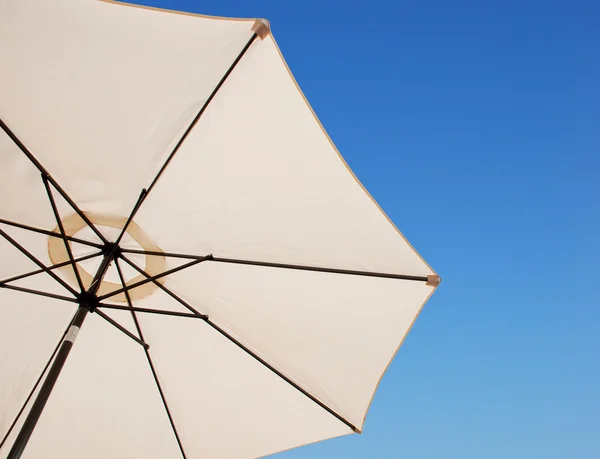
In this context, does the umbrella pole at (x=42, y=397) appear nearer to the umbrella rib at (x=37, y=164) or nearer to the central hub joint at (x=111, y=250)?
the central hub joint at (x=111, y=250)

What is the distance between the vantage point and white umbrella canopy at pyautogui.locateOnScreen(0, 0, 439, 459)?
2.20 m

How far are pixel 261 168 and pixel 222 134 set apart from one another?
12.0 inches

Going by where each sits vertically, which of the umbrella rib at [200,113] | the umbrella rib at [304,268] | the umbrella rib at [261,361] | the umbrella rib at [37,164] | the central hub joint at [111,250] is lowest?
the umbrella rib at [261,361]

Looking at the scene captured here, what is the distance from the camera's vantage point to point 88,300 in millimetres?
2730

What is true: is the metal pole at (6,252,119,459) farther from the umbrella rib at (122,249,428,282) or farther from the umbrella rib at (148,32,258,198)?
the umbrella rib at (148,32,258,198)

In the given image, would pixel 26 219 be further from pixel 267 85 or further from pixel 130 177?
pixel 267 85

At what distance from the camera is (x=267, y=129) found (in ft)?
7.88

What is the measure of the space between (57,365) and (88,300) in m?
Result: 0.52

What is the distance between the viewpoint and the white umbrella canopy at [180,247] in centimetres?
220

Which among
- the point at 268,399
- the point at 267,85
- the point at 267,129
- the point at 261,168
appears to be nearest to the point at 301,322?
the point at 268,399

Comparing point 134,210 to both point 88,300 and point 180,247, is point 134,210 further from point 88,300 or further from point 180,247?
point 88,300

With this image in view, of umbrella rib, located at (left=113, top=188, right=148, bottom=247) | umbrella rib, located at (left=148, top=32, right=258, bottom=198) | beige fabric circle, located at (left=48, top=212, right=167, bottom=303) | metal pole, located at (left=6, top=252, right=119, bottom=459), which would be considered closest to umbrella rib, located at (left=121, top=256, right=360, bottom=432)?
beige fabric circle, located at (left=48, top=212, right=167, bottom=303)

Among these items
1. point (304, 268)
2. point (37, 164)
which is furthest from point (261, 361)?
point (37, 164)

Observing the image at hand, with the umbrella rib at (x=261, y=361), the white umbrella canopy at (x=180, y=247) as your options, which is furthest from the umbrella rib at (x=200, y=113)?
the umbrella rib at (x=261, y=361)
